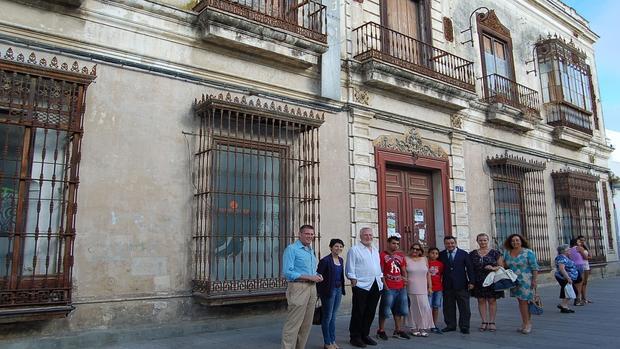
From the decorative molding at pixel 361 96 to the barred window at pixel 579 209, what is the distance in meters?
7.77

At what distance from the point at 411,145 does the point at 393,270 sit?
402 cm

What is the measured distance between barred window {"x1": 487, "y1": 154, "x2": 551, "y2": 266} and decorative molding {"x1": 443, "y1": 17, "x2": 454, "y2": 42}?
307cm

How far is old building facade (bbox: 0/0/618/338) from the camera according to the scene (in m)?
5.85

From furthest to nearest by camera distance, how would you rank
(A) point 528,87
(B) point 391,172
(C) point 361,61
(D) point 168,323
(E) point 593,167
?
(E) point 593,167
(A) point 528,87
(B) point 391,172
(C) point 361,61
(D) point 168,323

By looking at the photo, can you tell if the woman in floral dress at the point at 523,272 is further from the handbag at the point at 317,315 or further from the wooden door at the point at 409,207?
the handbag at the point at 317,315

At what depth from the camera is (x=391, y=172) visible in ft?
33.1

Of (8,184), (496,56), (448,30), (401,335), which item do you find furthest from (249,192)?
(496,56)

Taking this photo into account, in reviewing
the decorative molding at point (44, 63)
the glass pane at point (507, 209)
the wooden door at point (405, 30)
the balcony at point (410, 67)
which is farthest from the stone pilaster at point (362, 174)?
the decorative molding at point (44, 63)

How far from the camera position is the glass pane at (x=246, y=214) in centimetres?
718

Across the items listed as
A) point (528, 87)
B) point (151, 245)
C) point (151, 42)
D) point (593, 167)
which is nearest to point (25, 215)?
point (151, 245)

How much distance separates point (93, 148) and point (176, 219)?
4.62 ft

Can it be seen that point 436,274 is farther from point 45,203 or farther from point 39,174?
point 39,174

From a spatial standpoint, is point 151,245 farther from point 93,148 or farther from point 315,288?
point 315,288

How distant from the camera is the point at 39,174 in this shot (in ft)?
19.5
